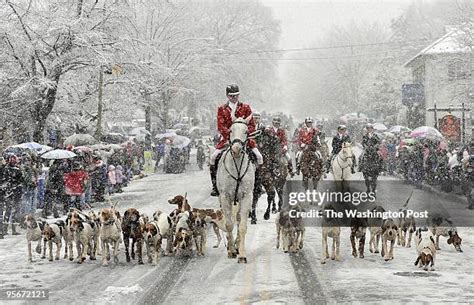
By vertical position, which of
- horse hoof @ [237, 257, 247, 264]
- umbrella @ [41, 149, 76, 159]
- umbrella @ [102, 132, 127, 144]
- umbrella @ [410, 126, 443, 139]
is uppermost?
umbrella @ [102, 132, 127, 144]

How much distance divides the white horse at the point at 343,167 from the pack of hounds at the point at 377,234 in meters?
Answer: 5.26

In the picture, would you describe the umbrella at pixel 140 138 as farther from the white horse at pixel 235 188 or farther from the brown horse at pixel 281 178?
the white horse at pixel 235 188

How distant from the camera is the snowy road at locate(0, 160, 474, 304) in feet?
35.1

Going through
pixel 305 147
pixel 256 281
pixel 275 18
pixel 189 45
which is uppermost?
pixel 275 18

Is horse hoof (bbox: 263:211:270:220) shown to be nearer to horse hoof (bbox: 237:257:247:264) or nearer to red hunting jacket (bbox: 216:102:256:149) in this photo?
red hunting jacket (bbox: 216:102:256:149)

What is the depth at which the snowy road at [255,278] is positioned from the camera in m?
10.7

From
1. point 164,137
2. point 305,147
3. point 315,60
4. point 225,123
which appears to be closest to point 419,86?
point 164,137

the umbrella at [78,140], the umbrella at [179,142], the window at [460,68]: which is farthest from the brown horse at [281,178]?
the window at [460,68]

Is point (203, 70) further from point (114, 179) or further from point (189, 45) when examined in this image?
point (114, 179)

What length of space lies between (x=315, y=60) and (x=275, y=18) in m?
62.6

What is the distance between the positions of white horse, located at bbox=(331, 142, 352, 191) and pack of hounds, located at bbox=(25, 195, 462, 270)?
5.82 meters

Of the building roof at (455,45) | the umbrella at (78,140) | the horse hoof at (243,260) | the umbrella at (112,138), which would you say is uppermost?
the building roof at (455,45)

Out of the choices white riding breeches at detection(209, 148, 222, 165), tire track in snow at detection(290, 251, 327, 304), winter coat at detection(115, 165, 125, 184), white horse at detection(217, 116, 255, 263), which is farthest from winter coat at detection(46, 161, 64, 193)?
tire track in snow at detection(290, 251, 327, 304)

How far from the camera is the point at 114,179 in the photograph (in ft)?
94.6
